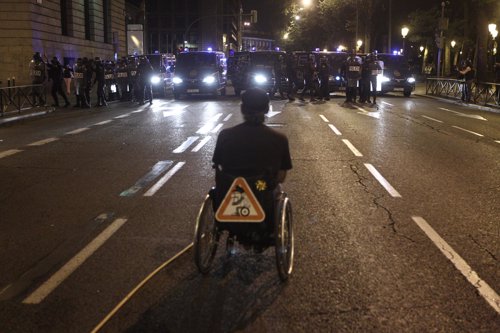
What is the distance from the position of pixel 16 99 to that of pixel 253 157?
56.7ft

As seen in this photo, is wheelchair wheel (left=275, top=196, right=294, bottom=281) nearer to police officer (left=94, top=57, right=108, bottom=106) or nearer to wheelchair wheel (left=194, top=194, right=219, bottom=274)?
wheelchair wheel (left=194, top=194, right=219, bottom=274)

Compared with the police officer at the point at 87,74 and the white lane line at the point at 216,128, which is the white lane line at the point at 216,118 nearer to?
the white lane line at the point at 216,128

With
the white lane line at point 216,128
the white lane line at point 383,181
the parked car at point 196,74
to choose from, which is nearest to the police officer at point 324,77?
the parked car at point 196,74

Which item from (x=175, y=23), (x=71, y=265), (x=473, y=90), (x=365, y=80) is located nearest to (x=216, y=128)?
(x=365, y=80)

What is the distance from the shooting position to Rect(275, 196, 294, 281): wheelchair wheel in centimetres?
466

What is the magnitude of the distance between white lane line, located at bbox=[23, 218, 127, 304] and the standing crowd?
16.6 meters

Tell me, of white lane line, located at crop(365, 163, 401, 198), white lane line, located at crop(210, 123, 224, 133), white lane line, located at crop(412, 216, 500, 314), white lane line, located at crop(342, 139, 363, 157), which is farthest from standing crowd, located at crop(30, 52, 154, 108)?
white lane line, located at crop(412, 216, 500, 314)

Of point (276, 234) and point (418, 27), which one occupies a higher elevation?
point (418, 27)

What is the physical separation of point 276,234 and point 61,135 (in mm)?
11462

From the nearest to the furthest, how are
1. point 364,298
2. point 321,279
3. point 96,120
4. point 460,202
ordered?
point 364,298
point 321,279
point 460,202
point 96,120

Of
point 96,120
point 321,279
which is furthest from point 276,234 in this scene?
point 96,120

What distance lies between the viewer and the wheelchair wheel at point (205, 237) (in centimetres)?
476

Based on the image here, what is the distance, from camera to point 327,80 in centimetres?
2692

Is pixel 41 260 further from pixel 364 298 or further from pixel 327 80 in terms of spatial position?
pixel 327 80
